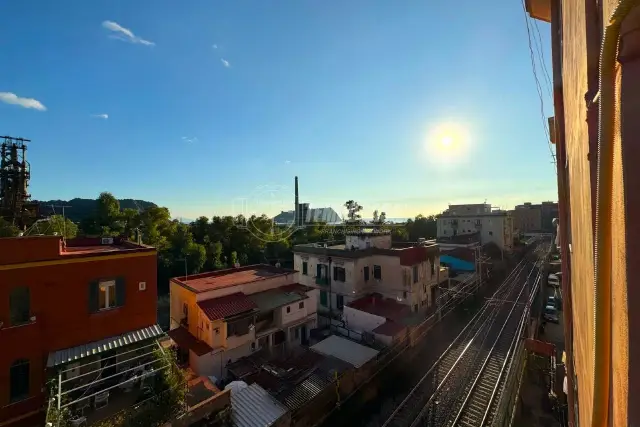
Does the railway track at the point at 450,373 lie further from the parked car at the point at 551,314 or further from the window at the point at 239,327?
the window at the point at 239,327

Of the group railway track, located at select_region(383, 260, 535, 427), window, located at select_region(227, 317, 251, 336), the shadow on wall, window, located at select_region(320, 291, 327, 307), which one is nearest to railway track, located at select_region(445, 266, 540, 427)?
railway track, located at select_region(383, 260, 535, 427)

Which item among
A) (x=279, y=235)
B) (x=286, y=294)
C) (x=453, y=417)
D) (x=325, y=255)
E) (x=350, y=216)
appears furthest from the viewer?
(x=350, y=216)

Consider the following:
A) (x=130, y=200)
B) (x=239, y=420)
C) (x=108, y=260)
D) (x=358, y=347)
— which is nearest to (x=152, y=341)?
(x=108, y=260)

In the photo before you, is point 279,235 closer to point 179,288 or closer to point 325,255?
point 325,255

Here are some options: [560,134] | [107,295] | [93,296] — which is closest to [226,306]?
[107,295]

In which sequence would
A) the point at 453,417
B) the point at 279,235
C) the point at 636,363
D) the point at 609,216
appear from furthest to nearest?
1. the point at 279,235
2. the point at 453,417
3. the point at 609,216
4. the point at 636,363

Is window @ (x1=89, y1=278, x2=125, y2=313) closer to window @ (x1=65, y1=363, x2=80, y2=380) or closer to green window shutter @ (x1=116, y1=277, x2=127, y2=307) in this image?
green window shutter @ (x1=116, y1=277, x2=127, y2=307)

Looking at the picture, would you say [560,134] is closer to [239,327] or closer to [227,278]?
[239,327]
